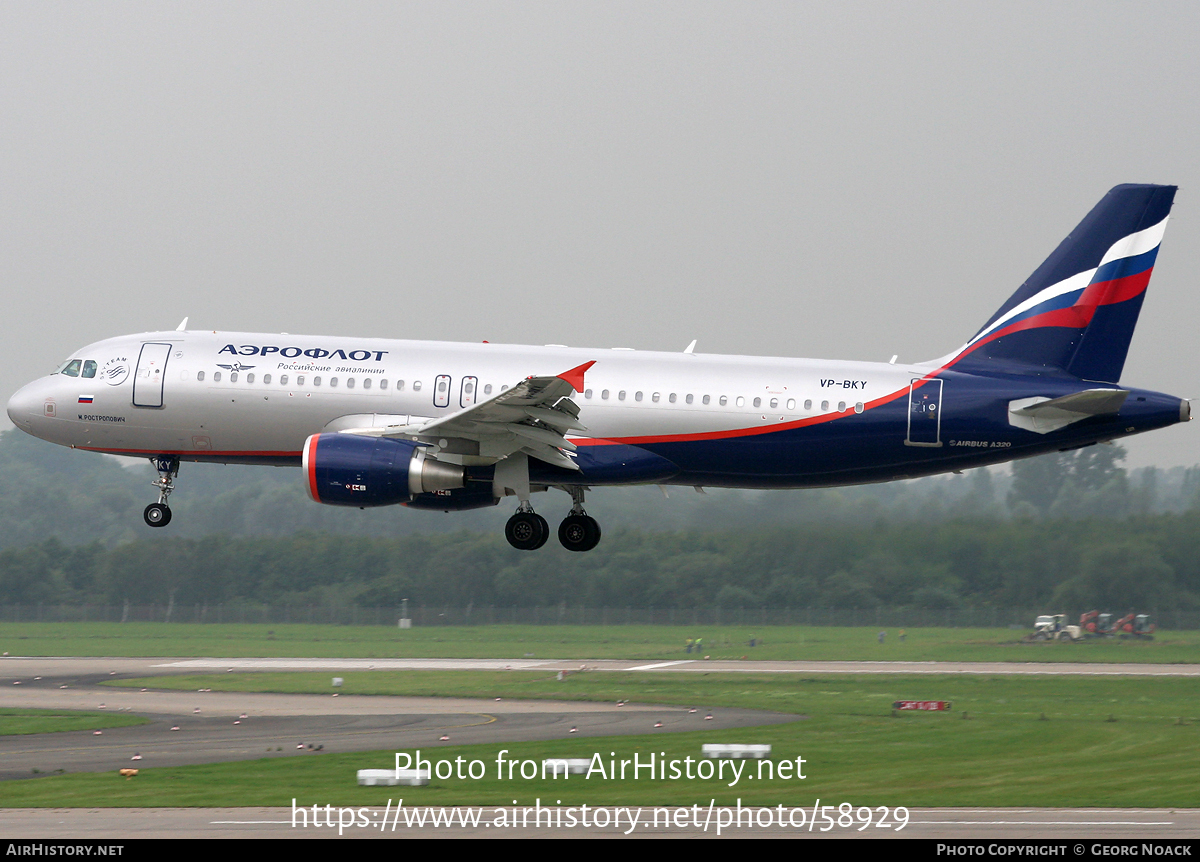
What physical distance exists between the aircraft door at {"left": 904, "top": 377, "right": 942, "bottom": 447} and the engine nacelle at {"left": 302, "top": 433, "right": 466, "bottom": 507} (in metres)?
11.1

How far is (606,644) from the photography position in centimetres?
6644

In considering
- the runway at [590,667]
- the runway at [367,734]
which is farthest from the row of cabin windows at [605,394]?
the runway at [590,667]

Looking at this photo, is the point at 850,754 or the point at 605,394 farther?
the point at 850,754

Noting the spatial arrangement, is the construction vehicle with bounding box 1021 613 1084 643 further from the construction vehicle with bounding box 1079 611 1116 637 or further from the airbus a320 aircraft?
the airbus a320 aircraft

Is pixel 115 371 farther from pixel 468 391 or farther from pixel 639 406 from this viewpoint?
pixel 639 406

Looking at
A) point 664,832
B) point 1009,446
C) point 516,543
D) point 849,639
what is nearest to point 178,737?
point 516,543

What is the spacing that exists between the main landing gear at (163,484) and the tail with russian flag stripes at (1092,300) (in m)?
20.3

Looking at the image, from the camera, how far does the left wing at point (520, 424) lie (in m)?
31.5

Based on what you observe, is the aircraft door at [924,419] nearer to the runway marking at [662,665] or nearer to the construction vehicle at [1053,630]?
the runway marking at [662,665]

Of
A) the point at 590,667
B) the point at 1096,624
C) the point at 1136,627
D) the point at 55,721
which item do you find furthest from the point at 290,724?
the point at 1136,627

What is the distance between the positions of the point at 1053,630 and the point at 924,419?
110ft

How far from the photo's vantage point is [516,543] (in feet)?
116

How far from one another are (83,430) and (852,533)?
32.6 meters
